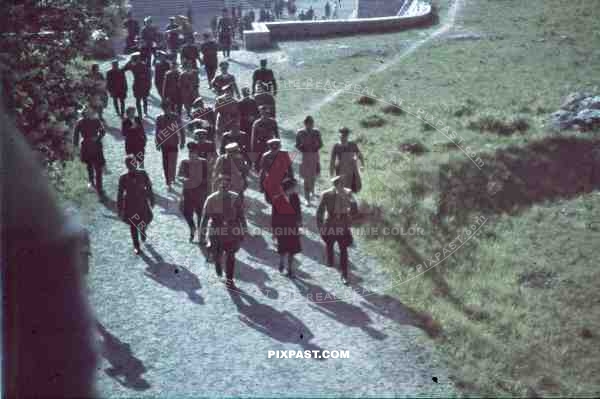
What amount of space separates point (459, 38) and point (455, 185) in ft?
45.6

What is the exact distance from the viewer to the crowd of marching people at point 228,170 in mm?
9992

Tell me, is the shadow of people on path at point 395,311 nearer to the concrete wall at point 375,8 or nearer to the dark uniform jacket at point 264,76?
the dark uniform jacket at point 264,76

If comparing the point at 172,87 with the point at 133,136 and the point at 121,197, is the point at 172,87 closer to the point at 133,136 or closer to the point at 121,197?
the point at 133,136

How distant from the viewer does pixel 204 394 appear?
Answer: 8.01 metres

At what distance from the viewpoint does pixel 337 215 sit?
998 cm

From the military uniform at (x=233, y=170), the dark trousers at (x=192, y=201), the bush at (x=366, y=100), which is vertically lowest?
the dark trousers at (x=192, y=201)

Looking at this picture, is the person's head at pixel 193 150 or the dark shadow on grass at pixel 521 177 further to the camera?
the dark shadow on grass at pixel 521 177

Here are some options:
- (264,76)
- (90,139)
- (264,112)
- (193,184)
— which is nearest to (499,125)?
(264,76)

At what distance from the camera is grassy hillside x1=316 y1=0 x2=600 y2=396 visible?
9.13 m

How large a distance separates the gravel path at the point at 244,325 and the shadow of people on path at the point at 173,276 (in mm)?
16

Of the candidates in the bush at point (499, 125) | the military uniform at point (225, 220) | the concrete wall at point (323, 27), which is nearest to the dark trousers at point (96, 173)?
the military uniform at point (225, 220)

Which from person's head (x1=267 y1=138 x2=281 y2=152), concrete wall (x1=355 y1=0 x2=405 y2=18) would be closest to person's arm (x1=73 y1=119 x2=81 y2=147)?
person's head (x1=267 y1=138 x2=281 y2=152)

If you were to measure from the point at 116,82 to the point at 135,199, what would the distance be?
6388mm

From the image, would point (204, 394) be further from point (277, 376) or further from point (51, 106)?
point (51, 106)
